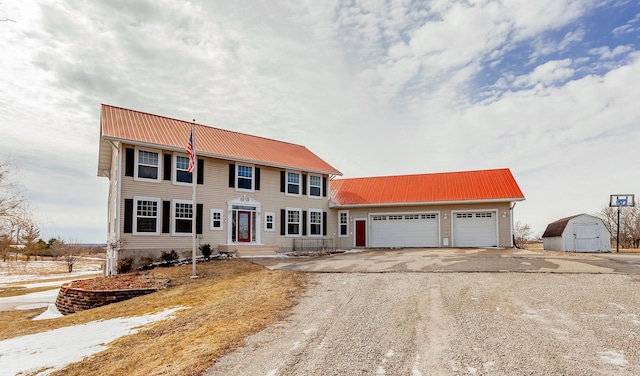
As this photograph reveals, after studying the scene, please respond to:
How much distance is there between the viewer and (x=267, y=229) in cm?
2283

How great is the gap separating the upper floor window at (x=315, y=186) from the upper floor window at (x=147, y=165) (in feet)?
30.2

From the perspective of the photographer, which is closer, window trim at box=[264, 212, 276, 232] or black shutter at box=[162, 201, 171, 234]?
black shutter at box=[162, 201, 171, 234]

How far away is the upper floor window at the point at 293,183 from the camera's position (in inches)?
952

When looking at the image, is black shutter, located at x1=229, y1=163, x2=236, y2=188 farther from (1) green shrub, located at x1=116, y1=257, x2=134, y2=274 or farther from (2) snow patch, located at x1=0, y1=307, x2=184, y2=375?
(2) snow patch, located at x1=0, y1=307, x2=184, y2=375

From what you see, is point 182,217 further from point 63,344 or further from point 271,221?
point 63,344

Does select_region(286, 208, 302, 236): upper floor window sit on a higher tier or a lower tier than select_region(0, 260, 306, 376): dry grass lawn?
higher

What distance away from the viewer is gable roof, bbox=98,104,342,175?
61.5ft

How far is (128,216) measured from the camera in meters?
17.9

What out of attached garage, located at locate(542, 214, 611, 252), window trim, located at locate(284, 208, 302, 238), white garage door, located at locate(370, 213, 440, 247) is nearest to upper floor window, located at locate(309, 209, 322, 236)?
window trim, located at locate(284, 208, 302, 238)

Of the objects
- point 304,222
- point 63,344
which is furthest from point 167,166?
point 63,344

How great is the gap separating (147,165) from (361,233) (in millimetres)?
13733

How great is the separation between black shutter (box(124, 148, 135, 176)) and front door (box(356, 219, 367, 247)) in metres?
14.1

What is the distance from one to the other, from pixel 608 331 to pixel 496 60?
41.6 ft

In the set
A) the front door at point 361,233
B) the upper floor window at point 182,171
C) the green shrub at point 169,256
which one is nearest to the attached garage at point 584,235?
the front door at point 361,233
